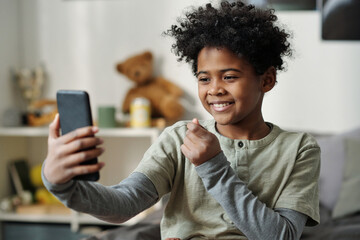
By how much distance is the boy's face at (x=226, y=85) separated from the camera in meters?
0.99

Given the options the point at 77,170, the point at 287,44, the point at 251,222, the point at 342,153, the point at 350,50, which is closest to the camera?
the point at 77,170

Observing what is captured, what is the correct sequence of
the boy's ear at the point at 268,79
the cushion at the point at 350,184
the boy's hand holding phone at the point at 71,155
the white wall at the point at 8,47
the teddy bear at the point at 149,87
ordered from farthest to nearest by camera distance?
Result: the white wall at the point at 8,47
the teddy bear at the point at 149,87
the cushion at the point at 350,184
the boy's ear at the point at 268,79
the boy's hand holding phone at the point at 71,155

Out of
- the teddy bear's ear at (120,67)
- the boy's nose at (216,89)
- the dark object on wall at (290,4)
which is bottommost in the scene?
the boy's nose at (216,89)

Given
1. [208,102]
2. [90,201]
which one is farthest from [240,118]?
[90,201]

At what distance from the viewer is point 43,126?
9.36 ft

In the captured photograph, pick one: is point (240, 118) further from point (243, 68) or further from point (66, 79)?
point (66, 79)

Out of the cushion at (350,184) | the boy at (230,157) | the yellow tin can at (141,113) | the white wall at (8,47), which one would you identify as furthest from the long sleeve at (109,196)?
the white wall at (8,47)

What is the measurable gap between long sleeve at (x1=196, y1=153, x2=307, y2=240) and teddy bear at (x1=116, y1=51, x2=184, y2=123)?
1.73m

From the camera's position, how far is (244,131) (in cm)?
108

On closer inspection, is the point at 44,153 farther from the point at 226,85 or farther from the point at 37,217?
the point at 226,85

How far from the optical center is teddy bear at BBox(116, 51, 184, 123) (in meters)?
2.71

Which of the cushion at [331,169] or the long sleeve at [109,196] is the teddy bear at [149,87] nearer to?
the cushion at [331,169]

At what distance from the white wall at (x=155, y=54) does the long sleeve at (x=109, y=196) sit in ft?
5.66

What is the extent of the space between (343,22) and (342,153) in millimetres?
801
